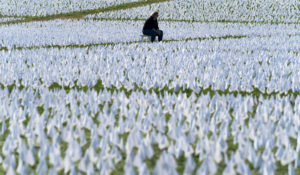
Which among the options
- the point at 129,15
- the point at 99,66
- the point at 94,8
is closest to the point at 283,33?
the point at 99,66

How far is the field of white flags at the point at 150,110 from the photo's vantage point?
12.7ft

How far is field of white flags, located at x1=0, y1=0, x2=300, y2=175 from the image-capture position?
3.88 meters

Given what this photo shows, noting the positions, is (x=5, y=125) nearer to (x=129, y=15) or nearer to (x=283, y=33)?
(x=283, y=33)

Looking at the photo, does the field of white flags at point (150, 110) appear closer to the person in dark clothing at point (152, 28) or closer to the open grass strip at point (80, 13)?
the person in dark clothing at point (152, 28)

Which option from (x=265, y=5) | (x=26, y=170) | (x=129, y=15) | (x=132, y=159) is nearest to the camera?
(x=26, y=170)

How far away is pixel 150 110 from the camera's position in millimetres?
5355

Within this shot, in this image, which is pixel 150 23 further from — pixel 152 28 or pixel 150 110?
pixel 150 110

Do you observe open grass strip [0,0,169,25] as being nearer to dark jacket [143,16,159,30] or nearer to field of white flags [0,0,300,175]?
field of white flags [0,0,300,175]

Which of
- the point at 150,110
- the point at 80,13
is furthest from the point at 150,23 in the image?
the point at 80,13

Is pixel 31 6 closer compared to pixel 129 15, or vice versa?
pixel 129 15

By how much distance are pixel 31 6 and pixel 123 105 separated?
28457 mm

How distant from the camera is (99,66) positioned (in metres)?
9.23

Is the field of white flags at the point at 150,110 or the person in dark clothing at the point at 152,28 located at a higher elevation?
the person in dark clothing at the point at 152,28

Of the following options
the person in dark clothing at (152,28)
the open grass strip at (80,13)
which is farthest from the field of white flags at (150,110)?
the open grass strip at (80,13)
